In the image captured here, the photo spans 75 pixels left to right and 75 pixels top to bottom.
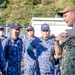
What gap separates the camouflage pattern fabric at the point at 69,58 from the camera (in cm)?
552

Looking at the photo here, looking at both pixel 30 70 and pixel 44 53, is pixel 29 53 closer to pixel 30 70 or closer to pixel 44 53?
pixel 30 70

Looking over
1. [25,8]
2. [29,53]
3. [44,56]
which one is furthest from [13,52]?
[25,8]

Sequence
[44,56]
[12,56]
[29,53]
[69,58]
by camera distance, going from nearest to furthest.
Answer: [69,58]
[12,56]
[44,56]
[29,53]

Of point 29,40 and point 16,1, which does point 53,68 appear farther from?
point 16,1

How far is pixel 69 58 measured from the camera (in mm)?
5551

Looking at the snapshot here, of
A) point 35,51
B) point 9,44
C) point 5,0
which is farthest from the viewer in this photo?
point 5,0

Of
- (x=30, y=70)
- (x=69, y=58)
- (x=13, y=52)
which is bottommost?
(x=30, y=70)

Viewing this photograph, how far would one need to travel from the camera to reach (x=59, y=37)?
563 centimetres

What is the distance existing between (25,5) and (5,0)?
31.3ft

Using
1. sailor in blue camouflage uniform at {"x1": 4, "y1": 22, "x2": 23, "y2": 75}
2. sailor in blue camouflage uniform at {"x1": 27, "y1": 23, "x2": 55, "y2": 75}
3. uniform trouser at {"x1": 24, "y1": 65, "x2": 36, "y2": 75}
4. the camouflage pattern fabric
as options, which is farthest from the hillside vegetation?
the camouflage pattern fabric

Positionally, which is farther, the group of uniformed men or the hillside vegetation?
the hillside vegetation

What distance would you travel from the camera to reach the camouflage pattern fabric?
5516 mm

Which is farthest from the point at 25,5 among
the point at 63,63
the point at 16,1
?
the point at 63,63

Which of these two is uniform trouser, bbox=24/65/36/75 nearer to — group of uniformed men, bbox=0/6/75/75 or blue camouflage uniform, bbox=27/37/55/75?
group of uniformed men, bbox=0/6/75/75
